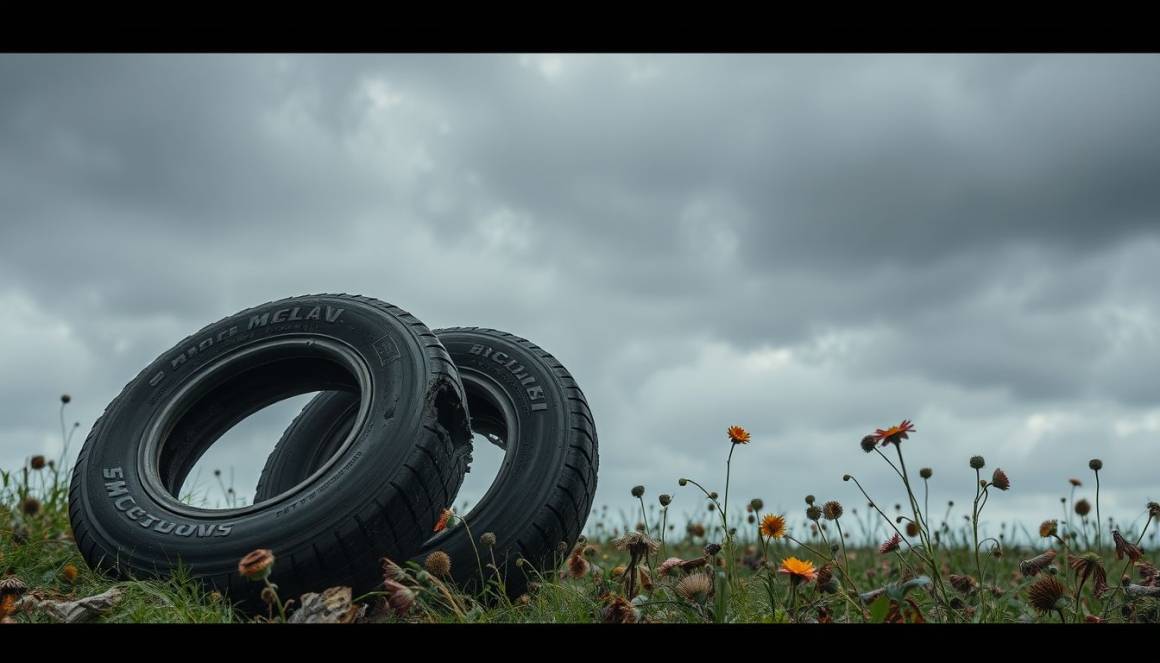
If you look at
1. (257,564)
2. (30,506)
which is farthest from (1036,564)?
(30,506)

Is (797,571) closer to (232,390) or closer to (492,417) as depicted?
(492,417)

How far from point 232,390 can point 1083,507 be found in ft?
14.0

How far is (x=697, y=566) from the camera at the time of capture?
314 cm

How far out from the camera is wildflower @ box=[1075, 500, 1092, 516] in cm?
424

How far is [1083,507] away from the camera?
4289 mm

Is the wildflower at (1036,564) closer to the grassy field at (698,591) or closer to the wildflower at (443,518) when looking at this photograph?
the grassy field at (698,591)

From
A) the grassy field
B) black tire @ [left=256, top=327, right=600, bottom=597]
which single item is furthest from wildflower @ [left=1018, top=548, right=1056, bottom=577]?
black tire @ [left=256, top=327, right=600, bottom=597]

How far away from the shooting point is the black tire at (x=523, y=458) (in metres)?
4.17
